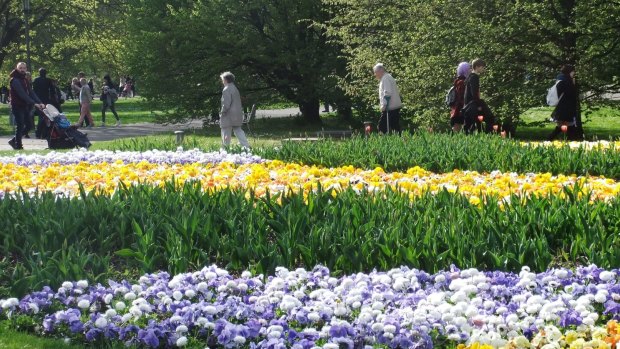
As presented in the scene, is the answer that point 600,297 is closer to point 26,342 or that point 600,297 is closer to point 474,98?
point 26,342

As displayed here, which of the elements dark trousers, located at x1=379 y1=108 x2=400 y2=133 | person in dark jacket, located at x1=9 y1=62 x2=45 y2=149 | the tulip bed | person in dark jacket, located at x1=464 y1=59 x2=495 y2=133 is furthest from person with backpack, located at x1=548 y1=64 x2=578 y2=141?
person in dark jacket, located at x1=9 y1=62 x2=45 y2=149

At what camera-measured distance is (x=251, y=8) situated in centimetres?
2423

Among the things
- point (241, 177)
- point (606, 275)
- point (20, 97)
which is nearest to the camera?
point (606, 275)

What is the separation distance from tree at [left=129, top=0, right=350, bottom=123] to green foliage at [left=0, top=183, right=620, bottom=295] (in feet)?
56.2

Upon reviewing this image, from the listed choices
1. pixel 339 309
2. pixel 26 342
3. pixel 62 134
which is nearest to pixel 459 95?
pixel 62 134

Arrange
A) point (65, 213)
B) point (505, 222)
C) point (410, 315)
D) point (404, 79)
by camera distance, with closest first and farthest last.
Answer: point (410, 315)
point (505, 222)
point (65, 213)
point (404, 79)

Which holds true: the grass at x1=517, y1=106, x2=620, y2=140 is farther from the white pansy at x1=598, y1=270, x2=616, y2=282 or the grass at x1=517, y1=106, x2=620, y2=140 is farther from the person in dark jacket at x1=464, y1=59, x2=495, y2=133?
the white pansy at x1=598, y1=270, x2=616, y2=282

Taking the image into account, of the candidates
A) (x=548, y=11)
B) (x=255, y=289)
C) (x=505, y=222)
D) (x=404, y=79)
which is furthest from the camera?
(x=404, y=79)

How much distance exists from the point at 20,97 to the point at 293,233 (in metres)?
13.5

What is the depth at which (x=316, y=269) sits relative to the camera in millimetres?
5488

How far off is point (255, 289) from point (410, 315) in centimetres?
107

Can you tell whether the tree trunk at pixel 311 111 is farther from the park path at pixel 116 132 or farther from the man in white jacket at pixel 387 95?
the man in white jacket at pixel 387 95

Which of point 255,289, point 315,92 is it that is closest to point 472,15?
point 315,92

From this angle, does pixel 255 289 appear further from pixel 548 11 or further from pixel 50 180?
pixel 548 11
